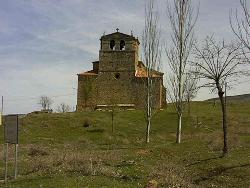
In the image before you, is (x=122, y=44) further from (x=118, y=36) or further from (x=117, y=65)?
(x=117, y=65)

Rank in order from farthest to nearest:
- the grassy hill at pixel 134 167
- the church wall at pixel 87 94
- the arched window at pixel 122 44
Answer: the arched window at pixel 122 44
the church wall at pixel 87 94
the grassy hill at pixel 134 167

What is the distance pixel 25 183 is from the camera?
16047 millimetres

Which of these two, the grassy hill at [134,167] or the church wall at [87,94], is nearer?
the grassy hill at [134,167]

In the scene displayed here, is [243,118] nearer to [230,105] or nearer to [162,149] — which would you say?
[230,105]

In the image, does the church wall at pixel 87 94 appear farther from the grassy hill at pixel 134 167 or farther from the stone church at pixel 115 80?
the grassy hill at pixel 134 167

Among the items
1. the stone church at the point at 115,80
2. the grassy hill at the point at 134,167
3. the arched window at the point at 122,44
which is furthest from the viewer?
the arched window at the point at 122,44

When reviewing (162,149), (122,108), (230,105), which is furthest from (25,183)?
(230,105)

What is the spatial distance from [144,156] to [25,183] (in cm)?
1273

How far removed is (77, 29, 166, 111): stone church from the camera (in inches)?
3054

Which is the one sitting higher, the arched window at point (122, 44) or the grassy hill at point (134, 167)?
the arched window at point (122, 44)

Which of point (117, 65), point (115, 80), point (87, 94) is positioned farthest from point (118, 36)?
point (87, 94)

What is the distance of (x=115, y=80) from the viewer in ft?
260

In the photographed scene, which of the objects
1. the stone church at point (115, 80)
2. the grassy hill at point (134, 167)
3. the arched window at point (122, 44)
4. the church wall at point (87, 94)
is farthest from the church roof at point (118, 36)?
the grassy hill at point (134, 167)

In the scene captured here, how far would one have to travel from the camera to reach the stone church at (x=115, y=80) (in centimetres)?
7756
